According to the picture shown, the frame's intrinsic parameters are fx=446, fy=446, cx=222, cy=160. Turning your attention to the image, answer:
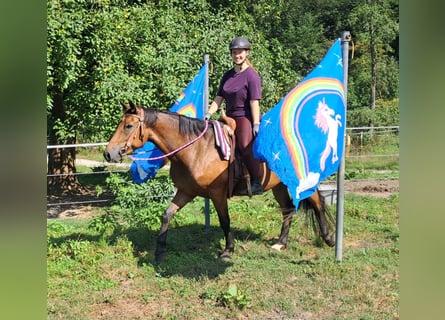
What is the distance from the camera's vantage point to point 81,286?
4.58 meters

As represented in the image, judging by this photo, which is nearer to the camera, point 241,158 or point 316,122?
point 316,122

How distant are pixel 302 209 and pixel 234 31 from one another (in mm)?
5186

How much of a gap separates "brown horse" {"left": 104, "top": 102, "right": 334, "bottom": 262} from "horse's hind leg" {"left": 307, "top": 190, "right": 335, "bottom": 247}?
0.67 m

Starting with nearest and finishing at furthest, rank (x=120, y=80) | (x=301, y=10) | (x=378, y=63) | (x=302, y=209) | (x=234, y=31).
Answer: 1. (x=302, y=209)
2. (x=120, y=80)
3. (x=234, y=31)
4. (x=378, y=63)
5. (x=301, y=10)

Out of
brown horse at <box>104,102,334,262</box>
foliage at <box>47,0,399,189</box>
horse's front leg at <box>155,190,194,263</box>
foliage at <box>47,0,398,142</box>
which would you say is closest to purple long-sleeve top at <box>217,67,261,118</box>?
brown horse at <box>104,102,334,262</box>

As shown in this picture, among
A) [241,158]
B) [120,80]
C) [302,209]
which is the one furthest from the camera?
[120,80]

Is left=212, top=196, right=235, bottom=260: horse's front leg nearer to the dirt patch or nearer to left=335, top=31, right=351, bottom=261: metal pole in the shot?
left=335, top=31, right=351, bottom=261: metal pole

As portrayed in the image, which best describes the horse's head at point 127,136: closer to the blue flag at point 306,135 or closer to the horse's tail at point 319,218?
the blue flag at point 306,135

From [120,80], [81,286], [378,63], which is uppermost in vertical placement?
[378,63]
